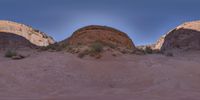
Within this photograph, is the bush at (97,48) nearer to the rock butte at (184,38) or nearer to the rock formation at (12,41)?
the rock butte at (184,38)

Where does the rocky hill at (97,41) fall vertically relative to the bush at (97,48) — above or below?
above

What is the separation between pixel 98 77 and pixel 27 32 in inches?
1117

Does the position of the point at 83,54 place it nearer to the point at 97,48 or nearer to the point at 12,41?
the point at 97,48

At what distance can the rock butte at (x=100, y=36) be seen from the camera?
2709cm

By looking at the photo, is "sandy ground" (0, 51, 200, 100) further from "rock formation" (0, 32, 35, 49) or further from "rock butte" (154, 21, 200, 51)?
"rock formation" (0, 32, 35, 49)

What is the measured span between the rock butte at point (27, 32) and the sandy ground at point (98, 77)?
21914 millimetres

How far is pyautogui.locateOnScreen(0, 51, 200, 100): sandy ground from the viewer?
1378cm

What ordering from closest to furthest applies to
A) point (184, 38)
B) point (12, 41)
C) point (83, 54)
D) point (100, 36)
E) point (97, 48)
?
point (83, 54)
point (97, 48)
point (100, 36)
point (184, 38)
point (12, 41)

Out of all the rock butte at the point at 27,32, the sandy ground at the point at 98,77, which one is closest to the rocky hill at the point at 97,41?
the sandy ground at the point at 98,77

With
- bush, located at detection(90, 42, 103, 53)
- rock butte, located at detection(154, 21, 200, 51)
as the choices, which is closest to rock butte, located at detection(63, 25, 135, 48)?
bush, located at detection(90, 42, 103, 53)

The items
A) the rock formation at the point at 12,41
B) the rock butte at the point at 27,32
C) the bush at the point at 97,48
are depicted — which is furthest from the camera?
the rock butte at the point at 27,32

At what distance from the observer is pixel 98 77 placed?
1769cm

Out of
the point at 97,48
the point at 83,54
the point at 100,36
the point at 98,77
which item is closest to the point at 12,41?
the point at 100,36

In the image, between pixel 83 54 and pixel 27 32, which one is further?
pixel 27 32
